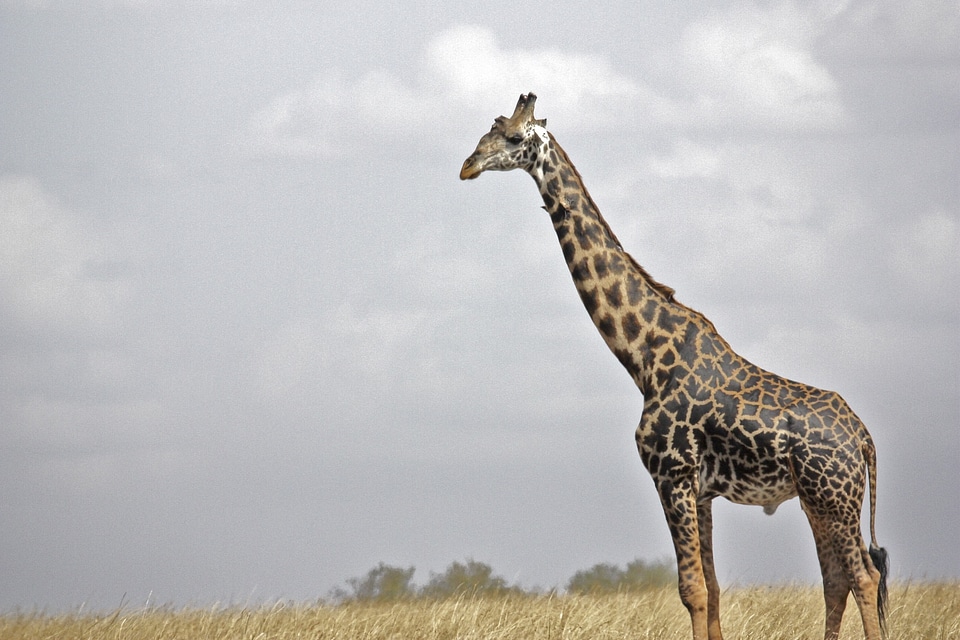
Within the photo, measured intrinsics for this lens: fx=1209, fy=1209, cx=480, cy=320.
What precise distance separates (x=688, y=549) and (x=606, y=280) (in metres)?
2.77

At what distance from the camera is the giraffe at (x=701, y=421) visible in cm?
1134

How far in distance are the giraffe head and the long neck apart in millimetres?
122

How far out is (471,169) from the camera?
39.7 feet

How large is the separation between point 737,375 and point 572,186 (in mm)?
2507

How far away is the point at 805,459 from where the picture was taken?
36.9ft

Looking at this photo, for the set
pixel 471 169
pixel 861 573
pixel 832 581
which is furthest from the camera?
pixel 471 169

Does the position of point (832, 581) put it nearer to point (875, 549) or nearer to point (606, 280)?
point (875, 549)

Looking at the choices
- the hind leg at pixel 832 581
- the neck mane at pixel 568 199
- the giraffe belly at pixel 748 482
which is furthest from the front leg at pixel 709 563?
the neck mane at pixel 568 199

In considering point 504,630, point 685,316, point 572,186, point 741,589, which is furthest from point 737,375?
point 741,589

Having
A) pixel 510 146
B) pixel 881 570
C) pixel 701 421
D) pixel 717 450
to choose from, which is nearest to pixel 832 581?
pixel 881 570

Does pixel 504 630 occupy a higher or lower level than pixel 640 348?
lower

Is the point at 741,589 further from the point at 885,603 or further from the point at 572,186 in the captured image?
the point at 572,186

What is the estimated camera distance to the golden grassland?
12.4 metres

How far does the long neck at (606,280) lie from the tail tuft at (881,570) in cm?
268
